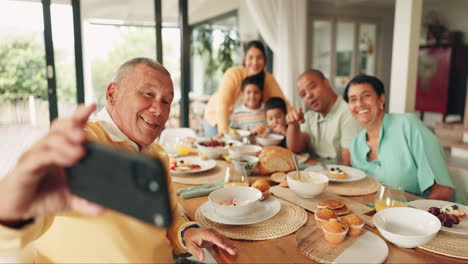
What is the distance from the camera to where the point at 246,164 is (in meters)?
1.70

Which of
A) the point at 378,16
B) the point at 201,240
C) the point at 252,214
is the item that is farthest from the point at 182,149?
the point at 378,16

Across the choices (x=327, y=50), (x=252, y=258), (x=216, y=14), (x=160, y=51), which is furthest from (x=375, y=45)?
(x=252, y=258)

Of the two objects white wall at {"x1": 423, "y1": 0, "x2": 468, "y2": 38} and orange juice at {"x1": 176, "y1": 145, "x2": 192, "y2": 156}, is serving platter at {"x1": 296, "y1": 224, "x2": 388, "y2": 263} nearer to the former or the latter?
orange juice at {"x1": 176, "y1": 145, "x2": 192, "y2": 156}

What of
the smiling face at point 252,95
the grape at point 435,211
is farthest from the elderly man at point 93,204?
the smiling face at point 252,95

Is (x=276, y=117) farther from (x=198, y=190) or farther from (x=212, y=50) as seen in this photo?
(x=212, y=50)

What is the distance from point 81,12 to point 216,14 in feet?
9.75

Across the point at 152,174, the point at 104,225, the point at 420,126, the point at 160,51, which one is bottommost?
the point at 104,225

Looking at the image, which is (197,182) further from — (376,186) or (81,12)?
(81,12)

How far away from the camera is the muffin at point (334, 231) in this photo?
1.00 metres

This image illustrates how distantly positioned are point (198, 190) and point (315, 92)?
1.29m

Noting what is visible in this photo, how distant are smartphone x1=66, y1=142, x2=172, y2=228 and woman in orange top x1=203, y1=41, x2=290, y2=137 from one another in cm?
248

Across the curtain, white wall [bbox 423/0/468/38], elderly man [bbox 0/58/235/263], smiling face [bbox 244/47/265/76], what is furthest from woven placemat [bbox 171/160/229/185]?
white wall [bbox 423/0/468/38]

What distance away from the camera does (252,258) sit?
3.15ft

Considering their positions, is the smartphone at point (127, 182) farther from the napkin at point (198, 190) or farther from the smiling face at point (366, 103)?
the smiling face at point (366, 103)
